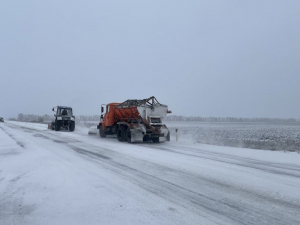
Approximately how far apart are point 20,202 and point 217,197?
4.07 m

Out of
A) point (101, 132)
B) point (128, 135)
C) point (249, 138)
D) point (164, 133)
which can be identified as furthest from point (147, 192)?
point (249, 138)

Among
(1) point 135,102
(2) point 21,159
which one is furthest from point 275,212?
(1) point 135,102

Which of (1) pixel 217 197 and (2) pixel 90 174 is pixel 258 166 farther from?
(2) pixel 90 174

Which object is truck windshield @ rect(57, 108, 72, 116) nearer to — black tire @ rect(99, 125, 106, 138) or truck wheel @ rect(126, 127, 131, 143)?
black tire @ rect(99, 125, 106, 138)

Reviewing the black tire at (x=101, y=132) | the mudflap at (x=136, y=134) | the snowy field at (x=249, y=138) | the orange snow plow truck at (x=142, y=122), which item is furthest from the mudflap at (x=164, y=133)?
the black tire at (x=101, y=132)

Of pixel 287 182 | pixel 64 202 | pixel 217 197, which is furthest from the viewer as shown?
pixel 287 182

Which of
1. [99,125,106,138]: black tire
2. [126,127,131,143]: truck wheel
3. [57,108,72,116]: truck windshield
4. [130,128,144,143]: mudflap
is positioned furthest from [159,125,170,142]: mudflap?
[57,108,72,116]: truck windshield

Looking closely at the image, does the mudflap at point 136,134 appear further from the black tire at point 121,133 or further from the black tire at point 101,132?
the black tire at point 101,132

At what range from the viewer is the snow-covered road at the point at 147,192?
468 centimetres

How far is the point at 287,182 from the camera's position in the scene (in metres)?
7.10

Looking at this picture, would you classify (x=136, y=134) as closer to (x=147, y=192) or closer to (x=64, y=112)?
(x=147, y=192)

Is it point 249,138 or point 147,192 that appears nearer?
point 147,192

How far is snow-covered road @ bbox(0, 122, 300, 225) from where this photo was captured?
468cm

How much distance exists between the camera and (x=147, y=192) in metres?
6.14
